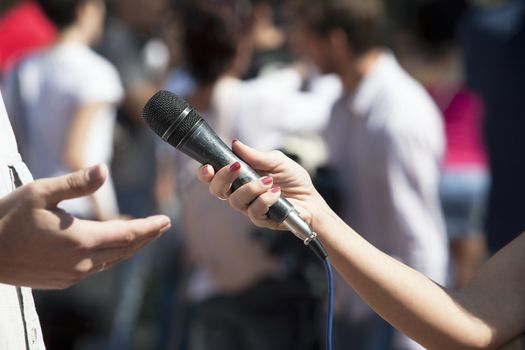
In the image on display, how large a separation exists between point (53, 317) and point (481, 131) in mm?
2032

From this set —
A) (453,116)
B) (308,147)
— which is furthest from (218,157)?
(453,116)

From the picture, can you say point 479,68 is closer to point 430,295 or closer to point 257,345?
point 257,345

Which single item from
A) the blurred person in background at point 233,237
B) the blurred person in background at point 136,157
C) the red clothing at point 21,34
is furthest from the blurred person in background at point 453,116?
the red clothing at point 21,34

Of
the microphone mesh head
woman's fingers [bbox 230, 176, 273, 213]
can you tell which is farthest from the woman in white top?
woman's fingers [bbox 230, 176, 273, 213]

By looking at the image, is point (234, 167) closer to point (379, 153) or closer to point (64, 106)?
point (379, 153)

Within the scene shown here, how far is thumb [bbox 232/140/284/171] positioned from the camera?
1.87m

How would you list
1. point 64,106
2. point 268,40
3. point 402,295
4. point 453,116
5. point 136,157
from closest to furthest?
point 402,295 < point 64,106 < point 453,116 < point 136,157 < point 268,40

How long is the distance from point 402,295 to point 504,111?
232 centimetres

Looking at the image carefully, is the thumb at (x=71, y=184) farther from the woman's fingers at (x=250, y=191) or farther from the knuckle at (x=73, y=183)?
the woman's fingers at (x=250, y=191)

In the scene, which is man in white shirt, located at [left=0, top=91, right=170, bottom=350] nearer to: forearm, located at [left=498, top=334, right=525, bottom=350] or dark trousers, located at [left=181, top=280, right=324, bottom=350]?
forearm, located at [left=498, top=334, right=525, bottom=350]

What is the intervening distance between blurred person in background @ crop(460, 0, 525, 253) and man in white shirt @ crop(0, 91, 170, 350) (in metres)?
2.69

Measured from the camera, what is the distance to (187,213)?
173 inches

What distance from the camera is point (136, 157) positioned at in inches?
235

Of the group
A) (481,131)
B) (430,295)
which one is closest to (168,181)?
(481,131)
